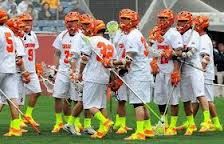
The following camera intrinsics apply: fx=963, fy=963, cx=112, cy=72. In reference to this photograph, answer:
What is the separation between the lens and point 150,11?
29.4m

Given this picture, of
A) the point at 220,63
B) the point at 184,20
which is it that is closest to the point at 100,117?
the point at 184,20

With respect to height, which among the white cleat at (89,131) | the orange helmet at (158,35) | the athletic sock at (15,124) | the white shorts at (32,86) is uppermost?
the orange helmet at (158,35)

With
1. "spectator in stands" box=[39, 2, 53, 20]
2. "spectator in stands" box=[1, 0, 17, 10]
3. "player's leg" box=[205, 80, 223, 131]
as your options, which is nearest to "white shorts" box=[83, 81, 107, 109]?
"player's leg" box=[205, 80, 223, 131]

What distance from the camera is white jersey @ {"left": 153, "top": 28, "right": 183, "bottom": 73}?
1708 cm

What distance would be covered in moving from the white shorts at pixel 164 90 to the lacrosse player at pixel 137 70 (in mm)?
962

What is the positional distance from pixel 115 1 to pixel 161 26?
1226 centimetres

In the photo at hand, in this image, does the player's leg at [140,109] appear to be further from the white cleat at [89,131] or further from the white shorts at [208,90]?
the white shorts at [208,90]

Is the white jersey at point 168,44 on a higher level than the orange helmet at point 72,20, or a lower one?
lower

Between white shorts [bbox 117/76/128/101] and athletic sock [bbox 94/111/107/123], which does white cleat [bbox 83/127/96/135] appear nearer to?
athletic sock [bbox 94/111/107/123]

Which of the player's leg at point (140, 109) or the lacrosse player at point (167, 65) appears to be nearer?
the player's leg at point (140, 109)

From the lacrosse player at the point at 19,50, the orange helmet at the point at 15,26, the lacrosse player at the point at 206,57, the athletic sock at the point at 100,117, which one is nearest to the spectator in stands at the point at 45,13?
the lacrosse player at the point at 19,50

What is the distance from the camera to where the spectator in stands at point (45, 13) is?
29484mm

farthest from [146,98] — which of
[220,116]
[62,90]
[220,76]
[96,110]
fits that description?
[220,76]

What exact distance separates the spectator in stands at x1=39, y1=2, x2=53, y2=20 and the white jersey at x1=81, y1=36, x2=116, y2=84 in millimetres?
13282
